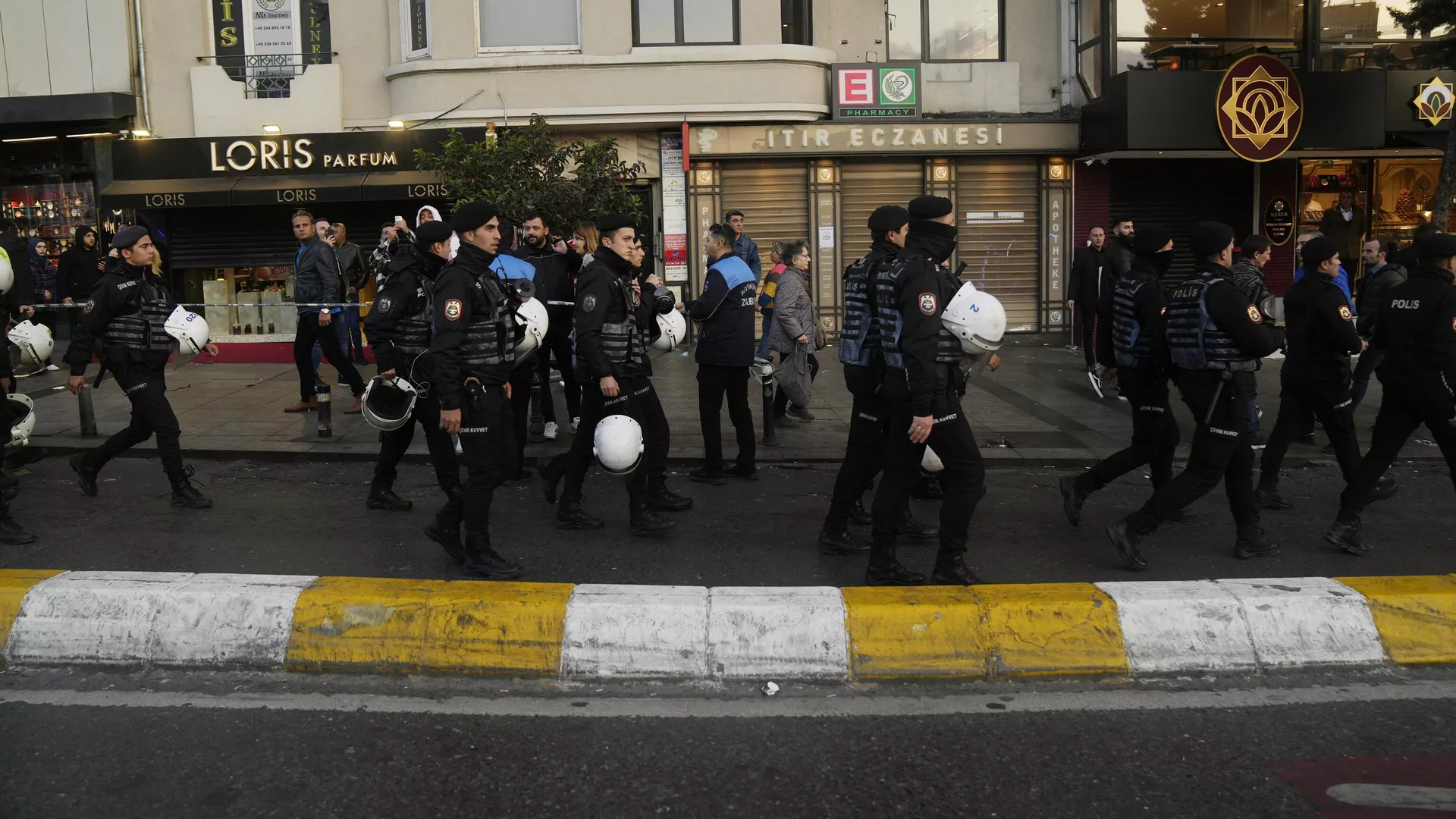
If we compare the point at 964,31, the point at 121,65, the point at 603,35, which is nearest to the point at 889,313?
the point at 603,35

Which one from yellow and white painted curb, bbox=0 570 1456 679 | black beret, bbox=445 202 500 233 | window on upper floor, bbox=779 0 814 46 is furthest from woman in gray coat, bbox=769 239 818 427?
window on upper floor, bbox=779 0 814 46

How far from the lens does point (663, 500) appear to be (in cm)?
761

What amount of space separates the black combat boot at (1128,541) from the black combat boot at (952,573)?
3.23 ft

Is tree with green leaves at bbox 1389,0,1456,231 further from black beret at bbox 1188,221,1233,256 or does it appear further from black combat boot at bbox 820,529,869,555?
black combat boot at bbox 820,529,869,555

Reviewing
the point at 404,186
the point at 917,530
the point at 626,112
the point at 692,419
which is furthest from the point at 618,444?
the point at 626,112

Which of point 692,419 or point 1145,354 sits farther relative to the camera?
point 692,419

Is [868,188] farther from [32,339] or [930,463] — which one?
[32,339]

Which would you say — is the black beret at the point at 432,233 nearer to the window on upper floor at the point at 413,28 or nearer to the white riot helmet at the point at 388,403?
the white riot helmet at the point at 388,403

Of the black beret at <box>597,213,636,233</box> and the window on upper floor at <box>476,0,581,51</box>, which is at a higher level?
the window on upper floor at <box>476,0,581,51</box>

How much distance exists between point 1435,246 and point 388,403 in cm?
582

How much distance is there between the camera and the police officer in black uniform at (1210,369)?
5934 millimetres

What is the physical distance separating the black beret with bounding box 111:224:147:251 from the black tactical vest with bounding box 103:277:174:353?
8.6 inches

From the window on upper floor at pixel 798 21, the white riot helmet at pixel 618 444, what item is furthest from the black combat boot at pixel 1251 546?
the window on upper floor at pixel 798 21

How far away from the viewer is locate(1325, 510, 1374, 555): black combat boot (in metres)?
6.59
